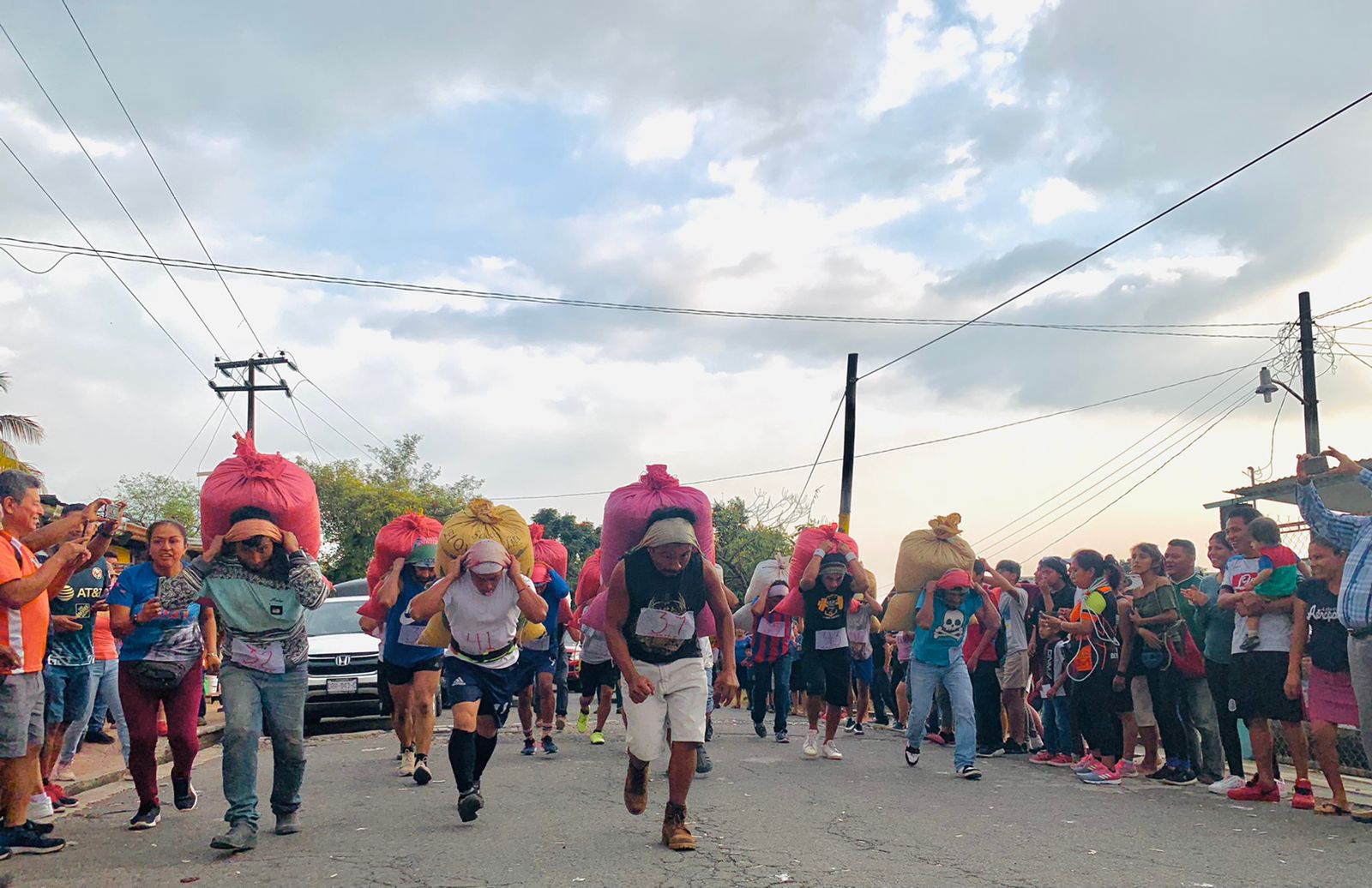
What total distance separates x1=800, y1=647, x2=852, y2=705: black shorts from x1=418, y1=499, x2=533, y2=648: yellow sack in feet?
13.0

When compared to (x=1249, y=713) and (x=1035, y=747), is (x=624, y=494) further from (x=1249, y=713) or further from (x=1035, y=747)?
(x=1035, y=747)

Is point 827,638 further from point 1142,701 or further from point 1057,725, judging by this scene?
point 1142,701

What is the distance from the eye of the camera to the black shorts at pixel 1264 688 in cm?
771

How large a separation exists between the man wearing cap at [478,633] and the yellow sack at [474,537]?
0.08 meters

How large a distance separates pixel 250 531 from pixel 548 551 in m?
4.79

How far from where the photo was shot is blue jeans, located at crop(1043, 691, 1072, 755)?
34.3 feet

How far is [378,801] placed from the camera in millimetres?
7789

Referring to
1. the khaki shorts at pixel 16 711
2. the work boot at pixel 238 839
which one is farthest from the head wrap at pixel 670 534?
the khaki shorts at pixel 16 711

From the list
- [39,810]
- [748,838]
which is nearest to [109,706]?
[39,810]

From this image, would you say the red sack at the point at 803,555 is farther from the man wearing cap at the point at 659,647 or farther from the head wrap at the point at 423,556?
the man wearing cap at the point at 659,647

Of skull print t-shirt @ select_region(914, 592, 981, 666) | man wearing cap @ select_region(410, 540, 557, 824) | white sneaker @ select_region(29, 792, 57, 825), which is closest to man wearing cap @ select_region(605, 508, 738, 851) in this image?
man wearing cap @ select_region(410, 540, 557, 824)

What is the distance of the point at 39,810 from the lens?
6.18 m

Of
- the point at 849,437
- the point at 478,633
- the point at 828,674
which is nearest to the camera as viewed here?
the point at 478,633

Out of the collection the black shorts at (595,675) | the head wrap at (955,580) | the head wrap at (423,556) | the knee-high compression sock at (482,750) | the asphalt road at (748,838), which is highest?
the head wrap at (423,556)
